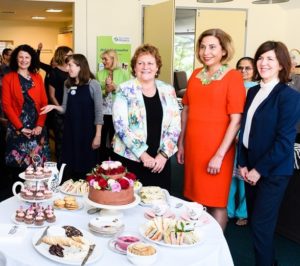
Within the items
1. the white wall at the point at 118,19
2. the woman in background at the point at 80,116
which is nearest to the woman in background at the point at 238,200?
the woman in background at the point at 80,116

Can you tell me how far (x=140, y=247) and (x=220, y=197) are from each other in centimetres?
118

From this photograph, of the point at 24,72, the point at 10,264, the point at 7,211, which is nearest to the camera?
the point at 10,264

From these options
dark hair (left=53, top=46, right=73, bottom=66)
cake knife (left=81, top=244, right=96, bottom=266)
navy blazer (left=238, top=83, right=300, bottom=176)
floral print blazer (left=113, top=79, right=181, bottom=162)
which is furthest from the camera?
dark hair (left=53, top=46, right=73, bottom=66)

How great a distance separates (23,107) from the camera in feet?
11.4

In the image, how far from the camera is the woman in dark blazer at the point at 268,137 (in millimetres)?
2074

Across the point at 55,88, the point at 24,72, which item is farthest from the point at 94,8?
the point at 24,72

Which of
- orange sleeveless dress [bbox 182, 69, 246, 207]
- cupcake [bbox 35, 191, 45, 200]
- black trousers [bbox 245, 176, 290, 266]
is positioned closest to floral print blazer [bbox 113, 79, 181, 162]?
orange sleeveless dress [bbox 182, 69, 246, 207]

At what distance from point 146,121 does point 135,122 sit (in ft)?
0.22

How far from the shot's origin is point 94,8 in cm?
576

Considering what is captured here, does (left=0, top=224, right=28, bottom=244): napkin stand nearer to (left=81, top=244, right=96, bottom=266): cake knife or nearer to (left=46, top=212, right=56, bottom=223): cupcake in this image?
(left=46, top=212, right=56, bottom=223): cupcake

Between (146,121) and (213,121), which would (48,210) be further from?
(213,121)

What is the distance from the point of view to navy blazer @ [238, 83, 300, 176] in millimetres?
2061

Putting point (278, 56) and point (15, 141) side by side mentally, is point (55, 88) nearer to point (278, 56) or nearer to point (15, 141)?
point (15, 141)

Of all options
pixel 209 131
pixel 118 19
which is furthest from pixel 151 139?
pixel 118 19
